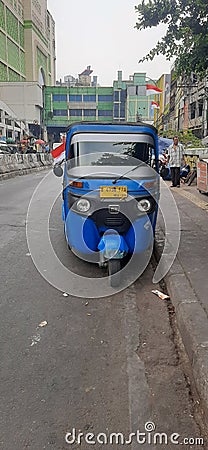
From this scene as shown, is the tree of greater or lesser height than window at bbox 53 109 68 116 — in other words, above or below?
below

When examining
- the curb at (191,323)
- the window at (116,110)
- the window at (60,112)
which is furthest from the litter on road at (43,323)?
the window at (116,110)

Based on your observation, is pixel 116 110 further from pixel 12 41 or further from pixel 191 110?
pixel 191 110

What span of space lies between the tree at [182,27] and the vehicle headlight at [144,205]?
134 inches

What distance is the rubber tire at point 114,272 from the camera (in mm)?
4789

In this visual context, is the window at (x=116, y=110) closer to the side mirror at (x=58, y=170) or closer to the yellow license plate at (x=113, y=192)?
the side mirror at (x=58, y=170)

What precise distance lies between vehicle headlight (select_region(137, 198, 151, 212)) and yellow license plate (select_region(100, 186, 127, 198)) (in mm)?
240

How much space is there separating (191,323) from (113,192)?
202 cm

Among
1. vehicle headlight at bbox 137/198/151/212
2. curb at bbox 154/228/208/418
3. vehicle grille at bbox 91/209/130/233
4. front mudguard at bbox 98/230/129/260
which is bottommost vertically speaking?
curb at bbox 154/228/208/418

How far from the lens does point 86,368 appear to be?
122 inches

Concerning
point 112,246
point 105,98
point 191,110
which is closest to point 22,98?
point 105,98

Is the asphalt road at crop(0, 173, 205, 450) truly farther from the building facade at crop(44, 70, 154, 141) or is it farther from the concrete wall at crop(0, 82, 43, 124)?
the building facade at crop(44, 70, 154, 141)

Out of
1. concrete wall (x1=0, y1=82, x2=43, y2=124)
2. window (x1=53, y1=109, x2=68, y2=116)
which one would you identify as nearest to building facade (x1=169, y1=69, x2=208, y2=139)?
concrete wall (x1=0, y1=82, x2=43, y2=124)

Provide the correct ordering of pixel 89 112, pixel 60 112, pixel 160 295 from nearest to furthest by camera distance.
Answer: pixel 160 295 → pixel 60 112 → pixel 89 112

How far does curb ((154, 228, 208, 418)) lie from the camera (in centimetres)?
277
